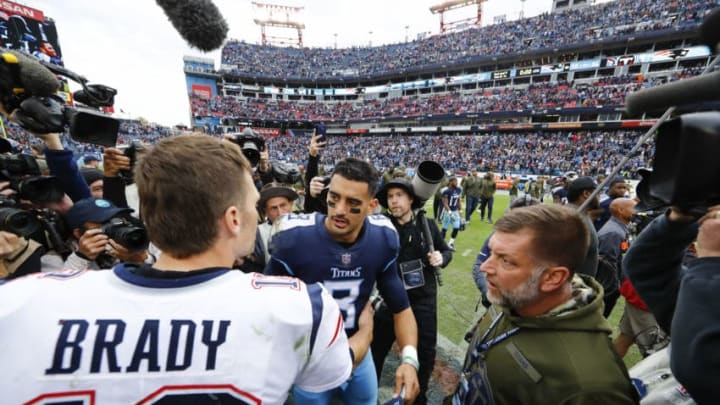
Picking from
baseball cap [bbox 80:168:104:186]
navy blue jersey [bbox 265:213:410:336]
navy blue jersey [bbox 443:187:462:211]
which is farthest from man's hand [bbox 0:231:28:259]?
navy blue jersey [bbox 443:187:462:211]

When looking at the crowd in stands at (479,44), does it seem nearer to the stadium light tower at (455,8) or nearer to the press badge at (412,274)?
the stadium light tower at (455,8)

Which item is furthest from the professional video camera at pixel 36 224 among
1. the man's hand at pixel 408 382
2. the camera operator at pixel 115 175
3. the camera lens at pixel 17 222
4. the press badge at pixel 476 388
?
the press badge at pixel 476 388

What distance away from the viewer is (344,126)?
1971 inches

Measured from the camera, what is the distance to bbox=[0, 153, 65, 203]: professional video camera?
1693 mm

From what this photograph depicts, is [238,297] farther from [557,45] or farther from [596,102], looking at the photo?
[557,45]

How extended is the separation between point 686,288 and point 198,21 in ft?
8.62

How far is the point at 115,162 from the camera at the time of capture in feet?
7.72

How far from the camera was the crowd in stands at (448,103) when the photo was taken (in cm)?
3225

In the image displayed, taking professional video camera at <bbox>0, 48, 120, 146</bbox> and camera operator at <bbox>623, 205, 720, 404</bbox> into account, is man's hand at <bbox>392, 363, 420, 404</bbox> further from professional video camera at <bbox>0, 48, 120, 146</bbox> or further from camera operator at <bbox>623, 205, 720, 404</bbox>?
professional video camera at <bbox>0, 48, 120, 146</bbox>

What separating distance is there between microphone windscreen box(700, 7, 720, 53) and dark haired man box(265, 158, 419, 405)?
1686mm

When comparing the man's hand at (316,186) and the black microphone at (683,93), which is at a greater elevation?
the black microphone at (683,93)

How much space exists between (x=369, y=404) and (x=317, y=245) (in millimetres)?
1233

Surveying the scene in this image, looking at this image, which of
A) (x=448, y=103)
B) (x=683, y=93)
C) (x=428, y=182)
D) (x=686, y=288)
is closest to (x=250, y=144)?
(x=428, y=182)

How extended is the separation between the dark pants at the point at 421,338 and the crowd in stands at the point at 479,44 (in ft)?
77.0
